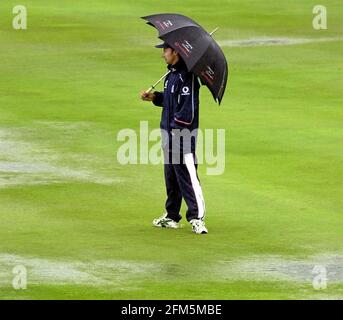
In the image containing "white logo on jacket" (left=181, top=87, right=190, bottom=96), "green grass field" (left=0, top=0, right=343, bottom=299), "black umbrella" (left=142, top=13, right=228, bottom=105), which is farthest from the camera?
"white logo on jacket" (left=181, top=87, right=190, bottom=96)

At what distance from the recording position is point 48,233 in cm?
1538

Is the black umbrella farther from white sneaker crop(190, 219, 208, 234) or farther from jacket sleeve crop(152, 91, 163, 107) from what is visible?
white sneaker crop(190, 219, 208, 234)

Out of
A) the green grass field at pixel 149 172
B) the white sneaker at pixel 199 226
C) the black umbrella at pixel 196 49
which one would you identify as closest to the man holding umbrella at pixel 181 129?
the white sneaker at pixel 199 226

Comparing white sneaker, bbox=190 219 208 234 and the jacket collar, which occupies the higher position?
the jacket collar

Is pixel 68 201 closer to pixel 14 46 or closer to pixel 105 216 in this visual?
pixel 105 216

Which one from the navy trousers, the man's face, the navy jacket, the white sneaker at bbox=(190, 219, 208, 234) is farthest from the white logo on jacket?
the white sneaker at bbox=(190, 219, 208, 234)

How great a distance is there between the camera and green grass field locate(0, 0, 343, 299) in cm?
1381

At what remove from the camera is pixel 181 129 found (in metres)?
15.3

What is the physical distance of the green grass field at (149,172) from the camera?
13.8 m

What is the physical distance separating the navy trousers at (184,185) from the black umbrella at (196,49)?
812 mm

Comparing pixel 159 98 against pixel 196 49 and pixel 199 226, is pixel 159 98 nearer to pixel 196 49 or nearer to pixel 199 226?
pixel 196 49

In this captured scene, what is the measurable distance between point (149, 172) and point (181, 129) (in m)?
3.53

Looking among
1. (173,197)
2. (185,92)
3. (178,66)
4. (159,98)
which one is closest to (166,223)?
(173,197)

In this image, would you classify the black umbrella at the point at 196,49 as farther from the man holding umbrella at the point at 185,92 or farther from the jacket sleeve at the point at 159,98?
the jacket sleeve at the point at 159,98
